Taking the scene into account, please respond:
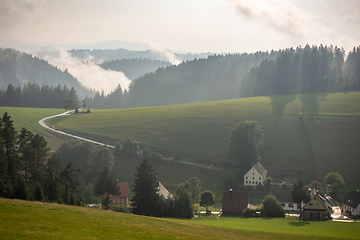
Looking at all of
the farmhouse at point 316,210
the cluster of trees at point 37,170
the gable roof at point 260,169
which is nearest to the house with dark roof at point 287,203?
the gable roof at point 260,169

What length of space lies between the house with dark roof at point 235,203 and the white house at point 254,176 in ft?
47.8

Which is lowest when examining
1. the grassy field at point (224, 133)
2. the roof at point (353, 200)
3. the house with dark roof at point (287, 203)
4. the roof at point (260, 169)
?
the house with dark roof at point (287, 203)

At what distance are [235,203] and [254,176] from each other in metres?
17.8

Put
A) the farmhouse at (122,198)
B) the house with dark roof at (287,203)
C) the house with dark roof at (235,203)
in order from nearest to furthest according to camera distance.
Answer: the house with dark roof at (235,203), the farmhouse at (122,198), the house with dark roof at (287,203)

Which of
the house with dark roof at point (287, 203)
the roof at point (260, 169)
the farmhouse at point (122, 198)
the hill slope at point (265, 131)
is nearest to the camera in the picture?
the farmhouse at point (122, 198)

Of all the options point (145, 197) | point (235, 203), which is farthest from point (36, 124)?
point (235, 203)

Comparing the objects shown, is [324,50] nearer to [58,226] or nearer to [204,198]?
[204,198]

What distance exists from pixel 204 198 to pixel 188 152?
3240 cm

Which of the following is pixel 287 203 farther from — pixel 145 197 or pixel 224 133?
pixel 224 133

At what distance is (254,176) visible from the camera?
3644 inches

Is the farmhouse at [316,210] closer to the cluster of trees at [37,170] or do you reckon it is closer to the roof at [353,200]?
the roof at [353,200]

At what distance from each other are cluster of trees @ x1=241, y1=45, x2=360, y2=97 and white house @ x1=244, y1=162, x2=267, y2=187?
8413 centimetres

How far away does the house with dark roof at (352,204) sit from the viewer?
69.9 meters

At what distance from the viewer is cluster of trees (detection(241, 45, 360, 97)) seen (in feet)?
541
